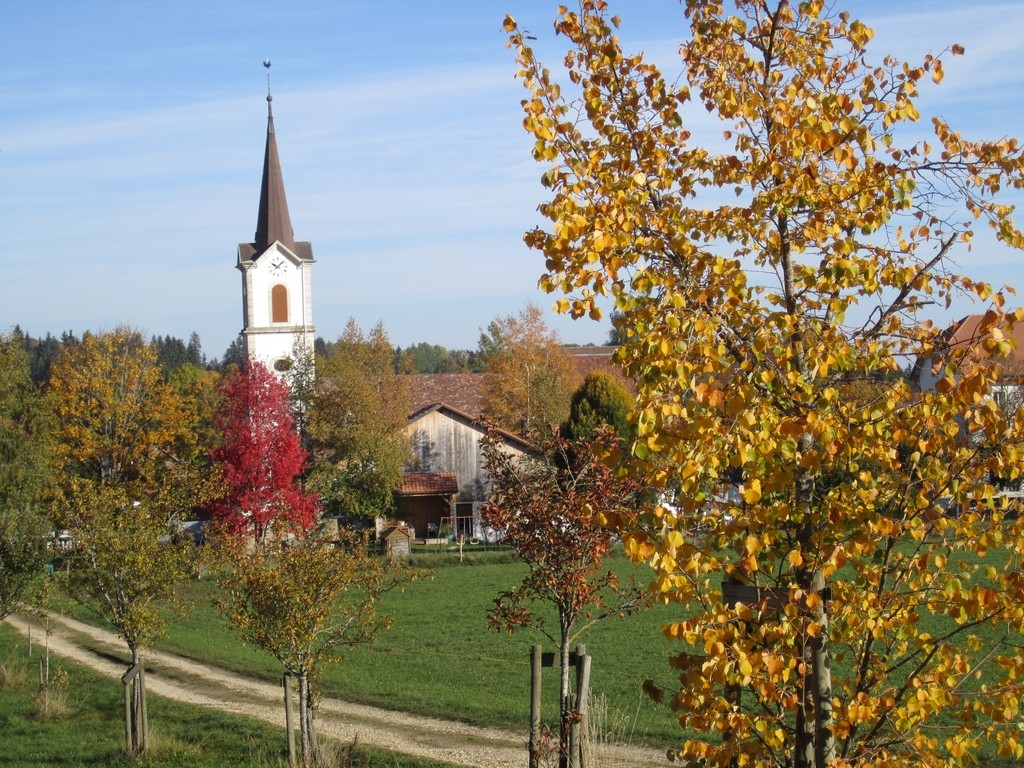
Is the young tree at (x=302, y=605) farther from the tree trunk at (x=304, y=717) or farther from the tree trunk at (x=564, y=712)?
the tree trunk at (x=564, y=712)

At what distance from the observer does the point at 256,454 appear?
35875 millimetres

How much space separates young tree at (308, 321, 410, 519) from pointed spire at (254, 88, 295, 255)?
33.9ft

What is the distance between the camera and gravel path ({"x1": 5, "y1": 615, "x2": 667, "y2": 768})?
1412 cm

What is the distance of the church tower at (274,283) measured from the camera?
166 feet

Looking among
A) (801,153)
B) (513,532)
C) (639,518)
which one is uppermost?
(801,153)

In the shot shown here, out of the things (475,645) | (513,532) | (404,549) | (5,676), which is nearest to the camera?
(513,532)

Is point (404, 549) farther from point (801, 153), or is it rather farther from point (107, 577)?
point (801, 153)

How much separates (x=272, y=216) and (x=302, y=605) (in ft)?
140

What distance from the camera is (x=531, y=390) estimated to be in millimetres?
50906

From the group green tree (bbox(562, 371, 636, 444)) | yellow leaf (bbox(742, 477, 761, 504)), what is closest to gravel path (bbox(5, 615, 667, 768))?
yellow leaf (bbox(742, 477, 761, 504))

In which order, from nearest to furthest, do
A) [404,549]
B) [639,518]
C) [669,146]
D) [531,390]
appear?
[639,518]
[669,146]
[404,549]
[531,390]

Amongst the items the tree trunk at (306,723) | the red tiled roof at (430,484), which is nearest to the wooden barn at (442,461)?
the red tiled roof at (430,484)

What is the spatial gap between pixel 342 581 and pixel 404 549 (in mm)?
28149

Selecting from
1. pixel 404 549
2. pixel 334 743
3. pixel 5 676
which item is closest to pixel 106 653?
pixel 5 676
